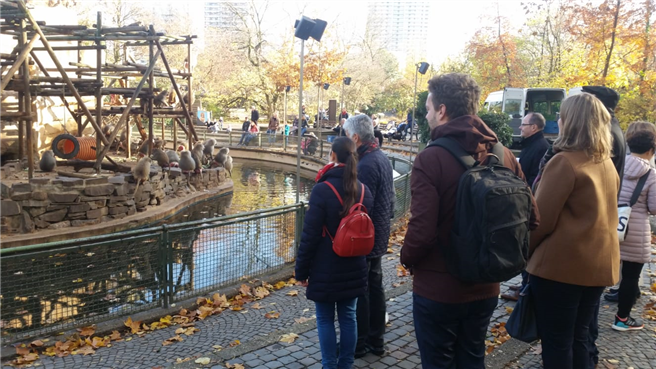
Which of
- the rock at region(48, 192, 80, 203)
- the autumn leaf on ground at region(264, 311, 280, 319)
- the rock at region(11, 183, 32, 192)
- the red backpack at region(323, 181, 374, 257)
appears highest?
the red backpack at region(323, 181, 374, 257)

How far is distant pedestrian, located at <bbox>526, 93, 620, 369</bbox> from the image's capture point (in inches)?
115

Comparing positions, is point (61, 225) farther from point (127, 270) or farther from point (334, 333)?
point (334, 333)

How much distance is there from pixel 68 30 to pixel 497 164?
13820mm

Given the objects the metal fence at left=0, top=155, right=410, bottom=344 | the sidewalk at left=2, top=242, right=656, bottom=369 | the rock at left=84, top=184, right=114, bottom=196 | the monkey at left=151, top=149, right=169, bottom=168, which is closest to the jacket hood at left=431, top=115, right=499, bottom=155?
the sidewalk at left=2, top=242, right=656, bottom=369

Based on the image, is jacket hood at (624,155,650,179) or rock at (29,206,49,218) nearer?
jacket hood at (624,155,650,179)

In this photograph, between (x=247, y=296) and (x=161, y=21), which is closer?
(x=247, y=296)

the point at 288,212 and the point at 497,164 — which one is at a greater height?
the point at 497,164

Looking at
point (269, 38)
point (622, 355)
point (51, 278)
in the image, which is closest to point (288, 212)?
point (51, 278)

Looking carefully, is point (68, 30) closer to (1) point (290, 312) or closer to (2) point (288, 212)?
(2) point (288, 212)

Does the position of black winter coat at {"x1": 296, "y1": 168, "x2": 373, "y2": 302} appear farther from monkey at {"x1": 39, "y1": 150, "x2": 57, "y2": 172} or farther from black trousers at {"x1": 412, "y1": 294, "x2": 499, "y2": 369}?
monkey at {"x1": 39, "y1": 150, "x2": 57, "y2": 172}

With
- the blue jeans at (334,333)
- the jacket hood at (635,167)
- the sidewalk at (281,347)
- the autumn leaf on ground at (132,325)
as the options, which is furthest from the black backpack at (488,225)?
the autumn leaf on ground at (132,325)

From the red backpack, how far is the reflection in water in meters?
2.63

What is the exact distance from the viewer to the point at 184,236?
5.46 metres

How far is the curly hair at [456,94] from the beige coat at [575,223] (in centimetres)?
72
